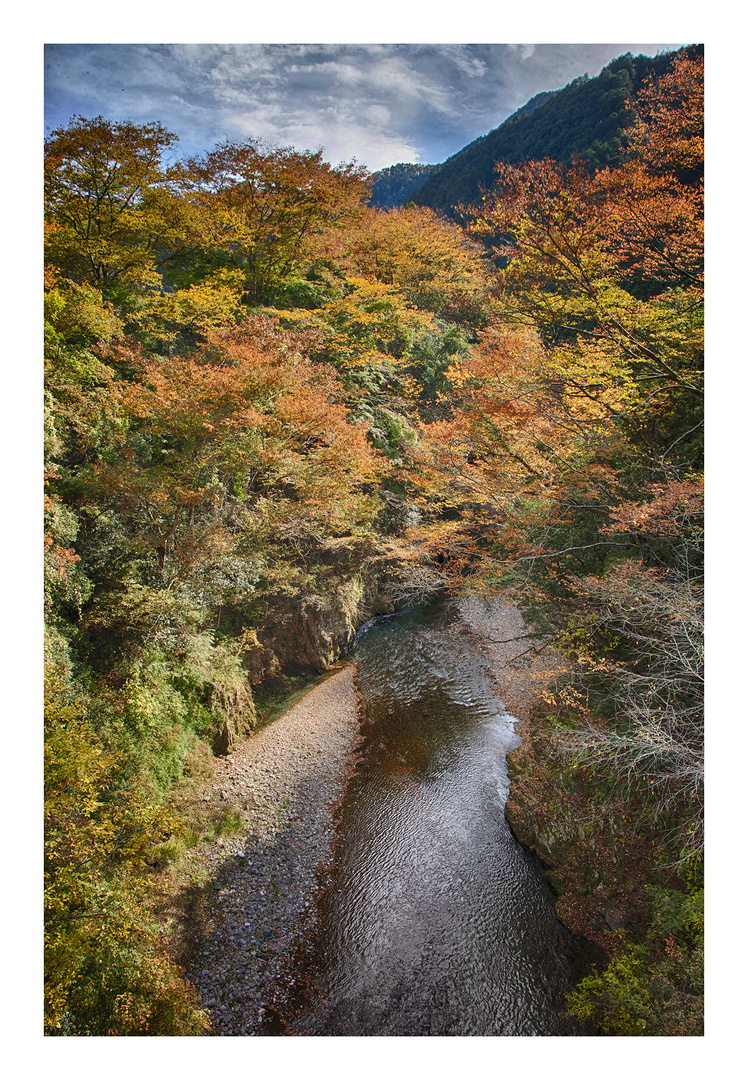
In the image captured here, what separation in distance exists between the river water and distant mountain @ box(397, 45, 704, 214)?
585 inches

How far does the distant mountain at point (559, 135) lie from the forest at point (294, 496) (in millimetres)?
7711

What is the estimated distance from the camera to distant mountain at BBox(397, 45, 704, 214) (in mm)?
19031

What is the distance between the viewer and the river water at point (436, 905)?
474 centimetres

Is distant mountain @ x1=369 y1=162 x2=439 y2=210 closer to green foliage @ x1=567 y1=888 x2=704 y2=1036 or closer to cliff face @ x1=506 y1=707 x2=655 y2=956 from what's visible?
cliff face @ x1=506 y1=707 x2=655 y2=956

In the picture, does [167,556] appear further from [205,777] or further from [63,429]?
[205,777]

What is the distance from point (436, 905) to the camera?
229 inches

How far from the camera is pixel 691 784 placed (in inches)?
164

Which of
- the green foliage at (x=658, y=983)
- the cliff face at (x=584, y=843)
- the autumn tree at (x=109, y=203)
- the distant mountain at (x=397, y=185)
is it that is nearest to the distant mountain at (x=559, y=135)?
the distant mountain at (x=397, y=185)

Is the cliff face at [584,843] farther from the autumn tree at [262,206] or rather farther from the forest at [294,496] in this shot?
the autumn tree at [262,206]

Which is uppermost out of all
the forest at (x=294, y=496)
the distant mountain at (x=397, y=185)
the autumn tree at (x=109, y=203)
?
the distant mountain at (x=397, y=185)

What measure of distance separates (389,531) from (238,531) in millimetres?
6418

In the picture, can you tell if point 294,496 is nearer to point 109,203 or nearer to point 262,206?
point 109,203

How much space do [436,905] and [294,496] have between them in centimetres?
864

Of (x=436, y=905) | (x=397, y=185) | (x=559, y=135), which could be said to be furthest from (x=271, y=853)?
(x=397, y=185)
